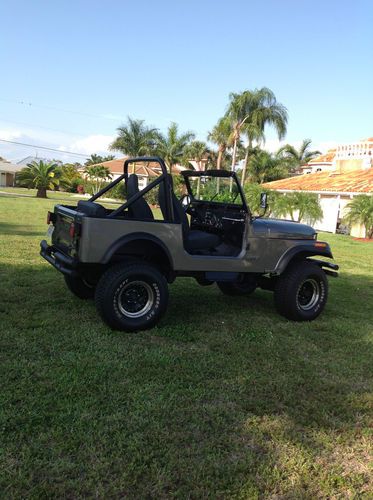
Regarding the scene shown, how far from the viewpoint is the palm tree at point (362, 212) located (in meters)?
19.8

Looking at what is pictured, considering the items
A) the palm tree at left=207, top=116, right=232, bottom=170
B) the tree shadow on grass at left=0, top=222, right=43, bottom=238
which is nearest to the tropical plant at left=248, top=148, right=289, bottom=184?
the palm tree at left=207, top=116, right=232, bottom=170

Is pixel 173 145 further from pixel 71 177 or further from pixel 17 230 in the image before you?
pixel 17 230

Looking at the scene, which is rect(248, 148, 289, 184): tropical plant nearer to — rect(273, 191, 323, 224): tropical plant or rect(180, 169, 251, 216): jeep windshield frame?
rect(273, 191, 323, 224): tropical plant

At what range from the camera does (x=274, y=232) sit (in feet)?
17.8

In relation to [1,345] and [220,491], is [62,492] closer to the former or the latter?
[220,491]

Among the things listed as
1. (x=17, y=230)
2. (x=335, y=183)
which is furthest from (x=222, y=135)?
(x=17, y=230)

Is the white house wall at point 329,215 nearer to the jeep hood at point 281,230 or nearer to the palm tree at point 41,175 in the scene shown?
the jeep hood at point 281,230

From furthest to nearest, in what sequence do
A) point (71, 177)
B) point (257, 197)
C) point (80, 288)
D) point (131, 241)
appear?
point (71, 177) → point (257, 197) → point (80, 288) → point (131, 241)

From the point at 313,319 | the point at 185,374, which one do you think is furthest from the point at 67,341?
the point at 313,319

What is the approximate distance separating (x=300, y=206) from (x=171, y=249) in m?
19.5

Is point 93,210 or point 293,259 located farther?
point 293,259

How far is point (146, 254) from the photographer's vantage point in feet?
16.3

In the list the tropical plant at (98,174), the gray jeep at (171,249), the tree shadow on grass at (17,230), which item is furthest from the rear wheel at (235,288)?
the tropical plant at (98,174)

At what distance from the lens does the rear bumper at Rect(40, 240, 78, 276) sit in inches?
183
